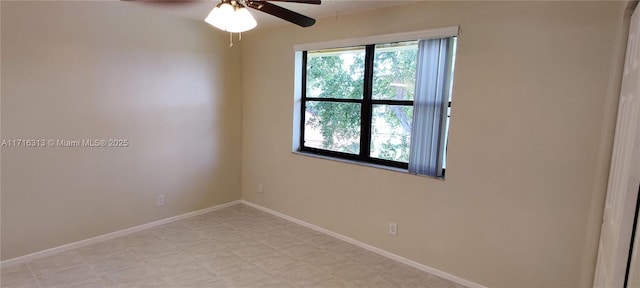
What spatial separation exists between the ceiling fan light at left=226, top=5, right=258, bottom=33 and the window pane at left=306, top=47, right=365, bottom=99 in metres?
1.62

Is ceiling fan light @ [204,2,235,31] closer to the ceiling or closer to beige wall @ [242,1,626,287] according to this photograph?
the ceiling

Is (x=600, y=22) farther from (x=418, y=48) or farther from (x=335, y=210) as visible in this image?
(x=335, y=210)

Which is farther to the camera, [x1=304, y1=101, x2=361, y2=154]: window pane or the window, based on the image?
[x1=304, y1=101, x2=361, y2=154]: window pane

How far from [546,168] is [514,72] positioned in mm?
691

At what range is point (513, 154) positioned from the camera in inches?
92.7

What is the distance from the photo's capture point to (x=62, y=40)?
9.25 feet

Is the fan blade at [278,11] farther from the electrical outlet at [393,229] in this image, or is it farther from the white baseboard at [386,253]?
the white baseboard at [386,253]

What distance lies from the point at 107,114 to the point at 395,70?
275cm

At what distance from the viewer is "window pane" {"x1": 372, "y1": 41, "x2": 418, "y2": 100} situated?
2.96m

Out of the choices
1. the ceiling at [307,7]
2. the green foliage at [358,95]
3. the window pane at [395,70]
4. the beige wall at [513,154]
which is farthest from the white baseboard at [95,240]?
the window pane at [395,70]

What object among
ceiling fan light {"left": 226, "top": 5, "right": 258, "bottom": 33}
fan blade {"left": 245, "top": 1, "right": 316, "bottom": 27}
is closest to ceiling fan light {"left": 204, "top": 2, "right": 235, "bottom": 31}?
ceiling fan light {"left": 226, "top": 5, "right": 258, "bottom": 33}

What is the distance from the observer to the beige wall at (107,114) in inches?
106

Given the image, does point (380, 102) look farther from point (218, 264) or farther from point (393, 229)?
point (218, 264)

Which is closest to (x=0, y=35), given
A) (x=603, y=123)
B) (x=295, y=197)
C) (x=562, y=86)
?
(x=295, y=197)
